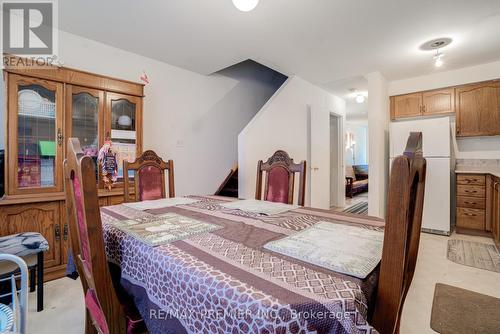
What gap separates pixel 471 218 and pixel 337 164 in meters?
2.43

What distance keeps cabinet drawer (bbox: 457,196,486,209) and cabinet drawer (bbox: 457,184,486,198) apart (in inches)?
1.9

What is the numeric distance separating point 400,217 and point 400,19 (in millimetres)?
2560

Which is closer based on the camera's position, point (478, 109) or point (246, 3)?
point (246, 3)

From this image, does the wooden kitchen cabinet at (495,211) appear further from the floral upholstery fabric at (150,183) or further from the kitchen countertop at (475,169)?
the floral upholstery fabric at (150,183)

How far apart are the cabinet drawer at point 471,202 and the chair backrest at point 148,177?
3.84 m

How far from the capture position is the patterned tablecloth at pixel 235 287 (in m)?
0.51

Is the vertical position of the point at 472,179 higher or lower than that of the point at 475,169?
lower

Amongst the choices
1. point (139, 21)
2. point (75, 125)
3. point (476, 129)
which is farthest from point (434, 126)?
point (75, 125)

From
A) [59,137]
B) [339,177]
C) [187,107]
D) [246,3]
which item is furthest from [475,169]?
[59,137]

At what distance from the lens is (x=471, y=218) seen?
3.24 m

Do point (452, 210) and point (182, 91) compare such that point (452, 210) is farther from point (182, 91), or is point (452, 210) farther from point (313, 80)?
point (182, 91)

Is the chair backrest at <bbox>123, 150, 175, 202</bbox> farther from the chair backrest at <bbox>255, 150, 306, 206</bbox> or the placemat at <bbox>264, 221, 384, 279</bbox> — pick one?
the placemat at <bbox>264, 221, 384, 279</bbox>

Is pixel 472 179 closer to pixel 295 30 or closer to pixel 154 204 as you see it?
pixel 295 30

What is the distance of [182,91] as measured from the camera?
353cm
